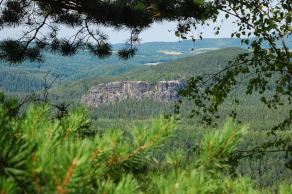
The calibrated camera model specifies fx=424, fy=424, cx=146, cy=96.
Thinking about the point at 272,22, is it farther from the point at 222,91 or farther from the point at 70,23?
the point at 70,23

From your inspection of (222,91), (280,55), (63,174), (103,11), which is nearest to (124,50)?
(103,11)

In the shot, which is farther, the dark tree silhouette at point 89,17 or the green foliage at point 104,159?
the dark tree silhouette at point 89,17

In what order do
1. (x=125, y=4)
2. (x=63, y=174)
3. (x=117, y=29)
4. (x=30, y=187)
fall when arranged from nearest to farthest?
(x=63, y=174) < (x=30, y=187) < (x=125, y=4) < (x=117, y=29)

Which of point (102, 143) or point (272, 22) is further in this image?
point (272, 22)

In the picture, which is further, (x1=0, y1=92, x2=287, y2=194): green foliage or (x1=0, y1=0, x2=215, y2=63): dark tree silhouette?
(x1=0, y1=0, x2=215, y2=63): dark tree silhouette

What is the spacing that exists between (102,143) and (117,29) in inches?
262

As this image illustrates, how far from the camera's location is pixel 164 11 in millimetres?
8289

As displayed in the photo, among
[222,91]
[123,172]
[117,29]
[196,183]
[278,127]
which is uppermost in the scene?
[117,29]

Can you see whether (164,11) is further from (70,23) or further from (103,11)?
(70,23)

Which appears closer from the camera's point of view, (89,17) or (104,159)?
(104,159)

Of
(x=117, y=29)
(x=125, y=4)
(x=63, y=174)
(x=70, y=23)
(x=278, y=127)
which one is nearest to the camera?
(x=63, y=174)

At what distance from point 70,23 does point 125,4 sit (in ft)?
7.92

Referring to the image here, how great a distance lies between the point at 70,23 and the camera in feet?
31.1

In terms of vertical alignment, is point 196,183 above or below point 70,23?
below
